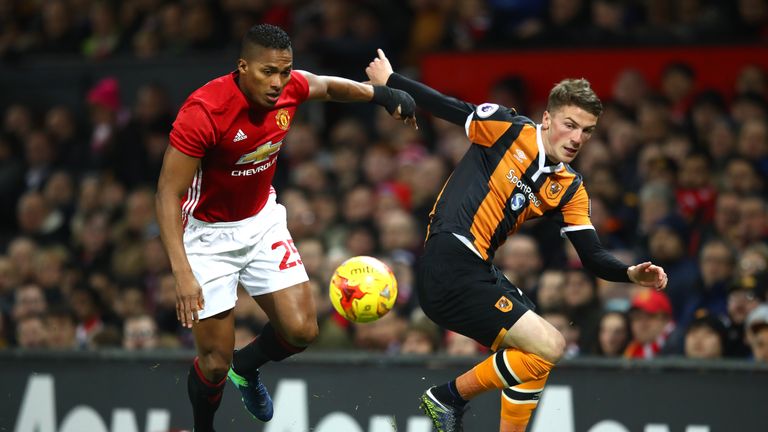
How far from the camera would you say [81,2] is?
15.9m

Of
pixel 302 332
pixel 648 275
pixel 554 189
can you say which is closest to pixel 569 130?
pixel 554 189

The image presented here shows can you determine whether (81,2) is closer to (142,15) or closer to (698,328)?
(142,15)

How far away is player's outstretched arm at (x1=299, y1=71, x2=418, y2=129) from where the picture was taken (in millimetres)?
7016

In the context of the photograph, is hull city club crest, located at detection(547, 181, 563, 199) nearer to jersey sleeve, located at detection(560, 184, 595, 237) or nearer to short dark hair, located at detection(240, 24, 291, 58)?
jersey sleeve, located at detection(560, 184, 595, 237)

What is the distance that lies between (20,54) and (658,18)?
7783 mm

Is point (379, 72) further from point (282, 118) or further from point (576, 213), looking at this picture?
point (576, 213)

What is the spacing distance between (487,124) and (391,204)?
4.39 m

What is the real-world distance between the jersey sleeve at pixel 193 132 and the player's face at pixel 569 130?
5.99 feet

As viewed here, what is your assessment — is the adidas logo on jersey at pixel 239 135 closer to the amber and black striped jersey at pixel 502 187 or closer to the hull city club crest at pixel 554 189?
the amber and black striped jersey at pixel 502 187

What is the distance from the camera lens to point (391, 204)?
1110 centimetres

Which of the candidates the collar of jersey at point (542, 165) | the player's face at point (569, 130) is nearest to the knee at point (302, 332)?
the collar of jersey at point (542, 165)

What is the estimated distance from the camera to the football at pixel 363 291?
7.04m

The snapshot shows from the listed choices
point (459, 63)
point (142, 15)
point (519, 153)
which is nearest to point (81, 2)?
point (142, 15)

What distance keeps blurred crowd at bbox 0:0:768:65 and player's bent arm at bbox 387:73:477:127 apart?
5.26 m
